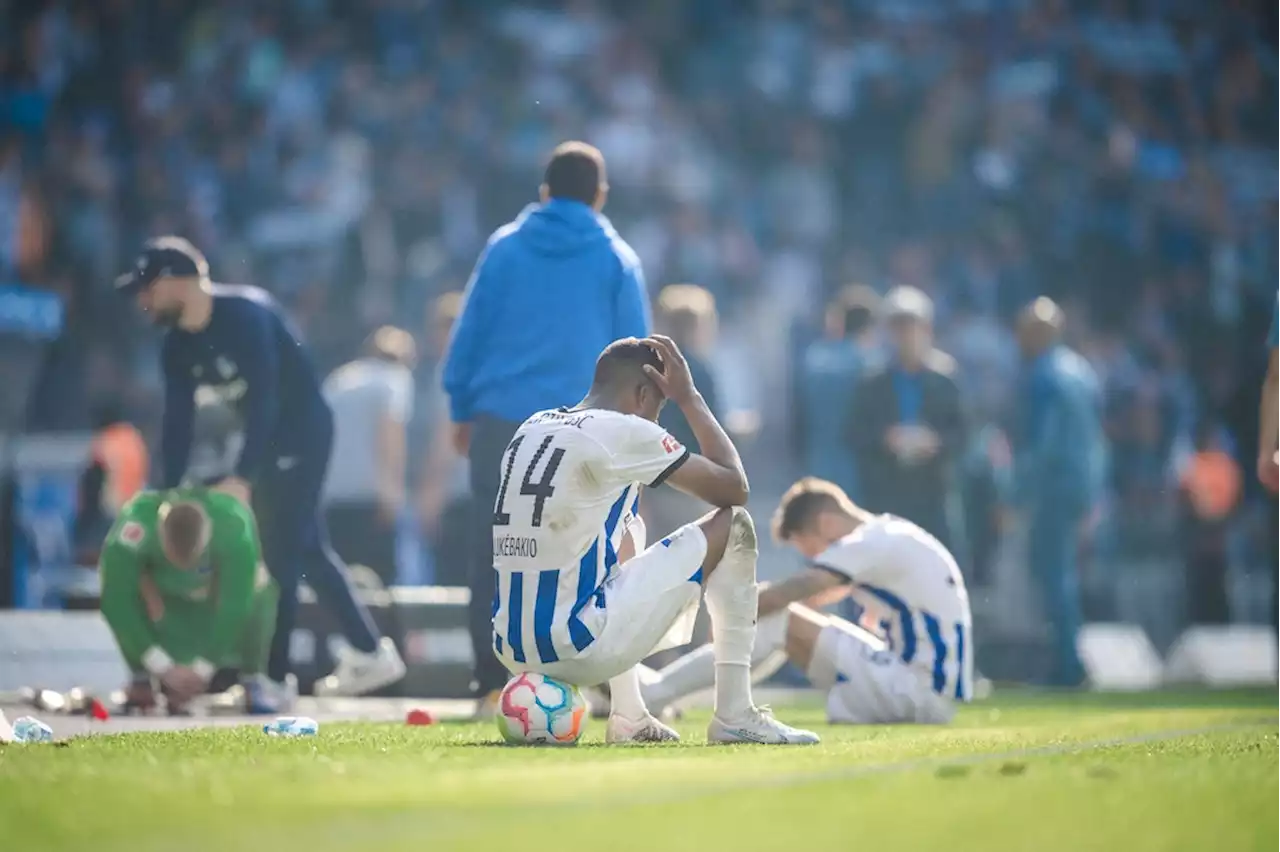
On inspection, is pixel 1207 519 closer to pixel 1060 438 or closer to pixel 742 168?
pixel 1060 438

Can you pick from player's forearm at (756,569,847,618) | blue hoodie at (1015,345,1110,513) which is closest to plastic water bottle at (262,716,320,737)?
player's forearm at (756,569,847,618)

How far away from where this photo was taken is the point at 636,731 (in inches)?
305

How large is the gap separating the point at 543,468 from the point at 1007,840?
9.65 ft

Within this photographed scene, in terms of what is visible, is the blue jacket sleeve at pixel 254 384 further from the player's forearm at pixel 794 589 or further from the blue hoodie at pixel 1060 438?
the blue hoodie at pixel 1060 438

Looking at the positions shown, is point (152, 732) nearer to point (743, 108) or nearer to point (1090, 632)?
point (1090, 632)

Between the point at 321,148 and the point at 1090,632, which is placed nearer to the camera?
the point at 1090,632

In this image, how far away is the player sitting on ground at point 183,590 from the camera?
1035cm

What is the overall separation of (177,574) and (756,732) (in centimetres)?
419

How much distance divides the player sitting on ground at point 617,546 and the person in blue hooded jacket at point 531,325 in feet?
7.57

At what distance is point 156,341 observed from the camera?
19062 millimetres

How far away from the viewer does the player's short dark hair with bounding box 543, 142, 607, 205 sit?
10.0 m

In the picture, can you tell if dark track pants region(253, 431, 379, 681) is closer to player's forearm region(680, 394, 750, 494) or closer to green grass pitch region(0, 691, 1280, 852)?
green grass pitch region(0, 691, 1280, 852)

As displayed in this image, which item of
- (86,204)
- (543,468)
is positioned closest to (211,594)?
(543,468)

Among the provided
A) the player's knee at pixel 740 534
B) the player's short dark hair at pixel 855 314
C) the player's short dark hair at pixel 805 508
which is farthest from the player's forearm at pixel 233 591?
the player's short dark hair at pixel 855 314
